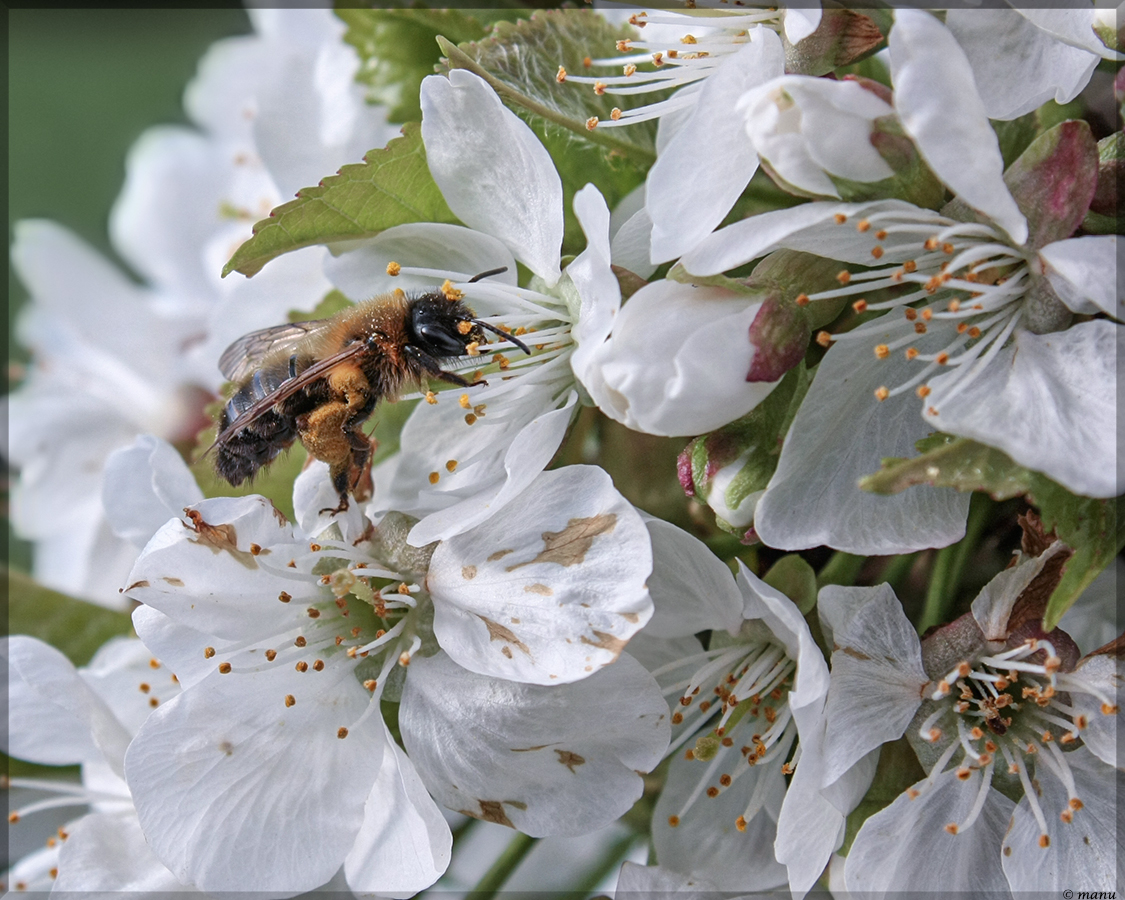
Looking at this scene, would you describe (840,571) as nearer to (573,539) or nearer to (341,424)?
(573,539)

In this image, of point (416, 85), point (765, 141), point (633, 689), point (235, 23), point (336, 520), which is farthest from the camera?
point (235, 23)

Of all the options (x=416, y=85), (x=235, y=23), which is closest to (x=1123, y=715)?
(x=416, y=85)

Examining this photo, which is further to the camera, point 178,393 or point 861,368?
point 178,393

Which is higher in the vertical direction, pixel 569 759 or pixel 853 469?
pixel 853 469

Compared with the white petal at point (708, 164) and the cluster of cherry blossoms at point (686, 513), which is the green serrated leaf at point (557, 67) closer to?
the cluster of cherry blossoms at point (686, 513)

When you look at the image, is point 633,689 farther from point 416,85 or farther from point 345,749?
point 416,85

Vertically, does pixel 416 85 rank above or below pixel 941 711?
above

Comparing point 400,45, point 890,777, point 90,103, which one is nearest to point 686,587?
point 890,777

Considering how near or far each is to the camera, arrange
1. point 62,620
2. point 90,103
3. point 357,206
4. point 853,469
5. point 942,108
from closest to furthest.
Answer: point 942,108 < point 853,469 < point 357,206 < point 62,620 < point 90,103
